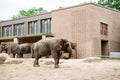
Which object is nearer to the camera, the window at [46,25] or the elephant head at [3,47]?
the elephant head at [3,47]

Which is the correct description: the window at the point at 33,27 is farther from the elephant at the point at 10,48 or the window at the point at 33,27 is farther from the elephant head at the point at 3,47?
the elephant head at the point at 3,47

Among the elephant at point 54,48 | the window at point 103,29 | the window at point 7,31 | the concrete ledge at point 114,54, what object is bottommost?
the concrete ledge at point 114,54

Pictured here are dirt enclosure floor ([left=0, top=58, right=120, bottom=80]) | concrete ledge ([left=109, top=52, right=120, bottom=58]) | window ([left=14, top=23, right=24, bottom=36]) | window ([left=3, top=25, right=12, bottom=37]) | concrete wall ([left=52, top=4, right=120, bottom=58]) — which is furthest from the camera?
window ([left=3, top=25, right=12, bottom=37])

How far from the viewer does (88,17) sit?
33.2 metres

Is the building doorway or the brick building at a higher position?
the brick building

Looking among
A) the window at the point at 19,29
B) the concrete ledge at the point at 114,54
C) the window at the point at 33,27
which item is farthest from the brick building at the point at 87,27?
the window at the point at 19,29

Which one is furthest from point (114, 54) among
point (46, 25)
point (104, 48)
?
point (46, 25)

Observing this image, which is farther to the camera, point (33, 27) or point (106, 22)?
point (33, 27)

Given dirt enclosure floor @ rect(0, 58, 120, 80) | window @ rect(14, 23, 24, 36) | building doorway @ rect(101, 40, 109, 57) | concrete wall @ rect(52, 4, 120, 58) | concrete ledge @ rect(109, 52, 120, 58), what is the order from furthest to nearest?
window @ rect(14, 23, 24, 36), building doorway @ rect(101, 40, 109, 57), concrete ledge @ rect(109, 52, 120, 58), concrete wall @ rect(52, 4, 120, 58), dirt enclosure floor @ rect(0, 58, 120, 80)

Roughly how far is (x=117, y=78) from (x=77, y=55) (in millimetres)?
24568

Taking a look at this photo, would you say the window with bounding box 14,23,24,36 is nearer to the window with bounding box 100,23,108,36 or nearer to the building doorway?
the building doorway

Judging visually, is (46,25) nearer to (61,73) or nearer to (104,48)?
(104,48)

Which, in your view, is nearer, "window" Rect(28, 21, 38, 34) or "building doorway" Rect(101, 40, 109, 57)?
"building doorway" Rect(101, 40, 109, 57)

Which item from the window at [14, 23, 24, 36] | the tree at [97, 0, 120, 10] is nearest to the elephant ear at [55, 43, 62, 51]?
the window at [14, 23, 24, 36]
